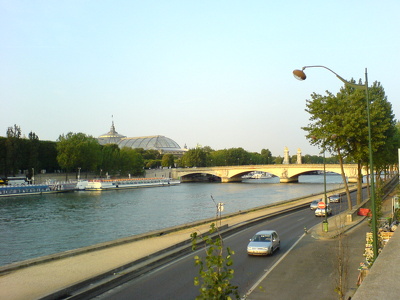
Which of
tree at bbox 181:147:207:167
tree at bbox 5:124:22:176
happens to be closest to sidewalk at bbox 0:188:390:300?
tree at bbox 5:124:22:176

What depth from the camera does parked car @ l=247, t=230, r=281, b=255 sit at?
69.1 feet

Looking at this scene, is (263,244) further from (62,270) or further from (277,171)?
(277,171)

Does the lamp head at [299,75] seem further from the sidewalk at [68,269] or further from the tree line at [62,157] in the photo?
the tree line at [62,157]

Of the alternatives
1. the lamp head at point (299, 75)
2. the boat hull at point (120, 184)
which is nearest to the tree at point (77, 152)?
the boat hull at point (120, 184)

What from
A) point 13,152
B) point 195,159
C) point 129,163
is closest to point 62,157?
point 13,152

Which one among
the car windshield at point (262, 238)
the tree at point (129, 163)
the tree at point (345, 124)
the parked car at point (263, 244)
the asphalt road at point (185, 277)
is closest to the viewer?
the asphalt road at point (185, 277)

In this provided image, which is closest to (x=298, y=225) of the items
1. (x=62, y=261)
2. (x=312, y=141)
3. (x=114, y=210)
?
(x=312, y=141)

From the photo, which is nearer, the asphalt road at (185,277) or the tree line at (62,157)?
the asphalt road at (185,277)

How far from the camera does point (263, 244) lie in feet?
70.1

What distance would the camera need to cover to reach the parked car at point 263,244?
21.0 m

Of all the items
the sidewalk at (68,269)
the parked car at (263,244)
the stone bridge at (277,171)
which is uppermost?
the stone bridge at (277,171)

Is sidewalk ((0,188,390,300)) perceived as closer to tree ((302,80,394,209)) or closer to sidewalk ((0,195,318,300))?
sidewalk ((0,195,318,300))

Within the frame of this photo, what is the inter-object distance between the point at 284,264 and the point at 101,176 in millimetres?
128111

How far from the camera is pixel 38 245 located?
3297cm
